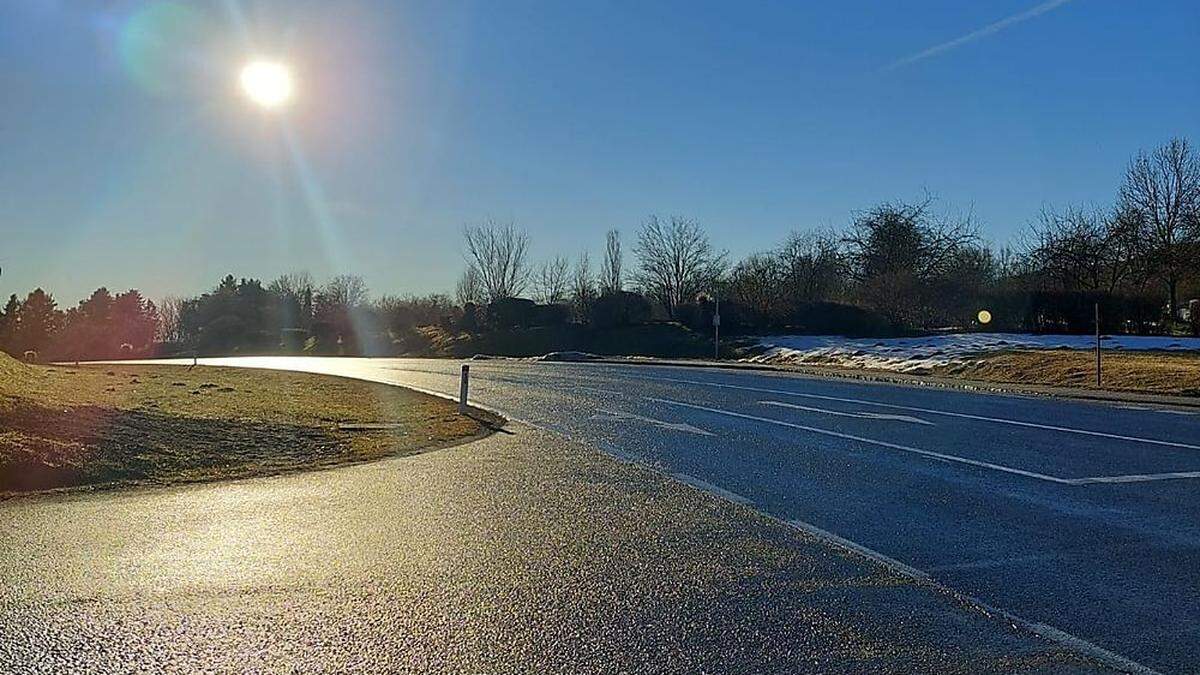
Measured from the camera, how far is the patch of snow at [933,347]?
31.3m

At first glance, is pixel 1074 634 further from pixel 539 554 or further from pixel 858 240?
pixel 858 240

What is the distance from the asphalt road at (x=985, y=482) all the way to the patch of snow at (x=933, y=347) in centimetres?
1129

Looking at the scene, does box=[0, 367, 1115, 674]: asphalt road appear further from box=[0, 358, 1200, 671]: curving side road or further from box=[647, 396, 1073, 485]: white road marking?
box=[647, 396, 1073, 485]: white road marking

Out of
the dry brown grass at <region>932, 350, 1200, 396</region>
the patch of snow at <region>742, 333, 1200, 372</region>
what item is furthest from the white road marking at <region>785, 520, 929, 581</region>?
the patch of snow at <region>742, 333, 1200, 372</region>

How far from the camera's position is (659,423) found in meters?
16.5

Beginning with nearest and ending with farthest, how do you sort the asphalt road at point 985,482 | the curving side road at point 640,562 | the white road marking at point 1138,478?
the curving side road at point 640,562
the asphalt road at point 985,482
the white road marking at point 1138,478

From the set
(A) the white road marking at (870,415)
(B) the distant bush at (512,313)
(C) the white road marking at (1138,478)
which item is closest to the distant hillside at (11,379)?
(A) the white road marking at (870,415)

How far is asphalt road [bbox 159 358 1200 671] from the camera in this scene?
5543mm

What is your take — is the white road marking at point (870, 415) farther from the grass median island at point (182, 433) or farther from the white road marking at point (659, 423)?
the grass median island at point (182, 433)

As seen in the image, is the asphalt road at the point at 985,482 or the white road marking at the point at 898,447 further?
the white road marking at the point at 898,447

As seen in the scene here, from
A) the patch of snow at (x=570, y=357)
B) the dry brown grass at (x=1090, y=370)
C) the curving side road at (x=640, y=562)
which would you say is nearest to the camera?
the curving side road at (x=640, y=562)

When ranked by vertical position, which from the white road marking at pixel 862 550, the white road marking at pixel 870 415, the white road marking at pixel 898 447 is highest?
the white road marking at pixel 870 415

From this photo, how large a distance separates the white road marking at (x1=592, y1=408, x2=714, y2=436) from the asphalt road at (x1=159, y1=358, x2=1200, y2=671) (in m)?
0.04

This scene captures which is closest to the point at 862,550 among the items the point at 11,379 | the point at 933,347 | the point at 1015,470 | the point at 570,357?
the point at 1015,470
